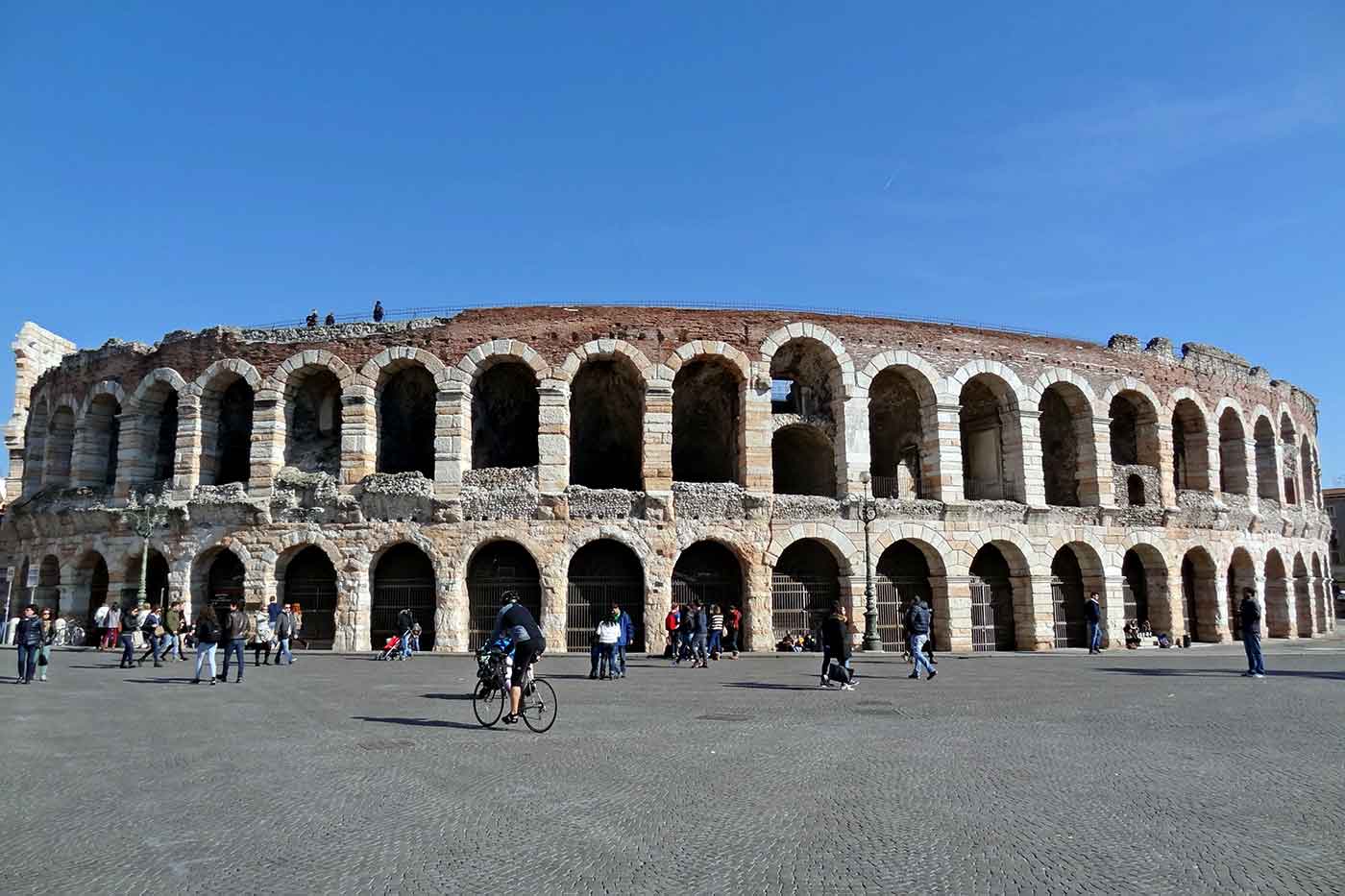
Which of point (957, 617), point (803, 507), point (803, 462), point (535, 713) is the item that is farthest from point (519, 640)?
point (803, 462)

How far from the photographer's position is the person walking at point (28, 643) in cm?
1441

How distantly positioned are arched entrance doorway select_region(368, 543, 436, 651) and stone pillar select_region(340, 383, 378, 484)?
2309 mm

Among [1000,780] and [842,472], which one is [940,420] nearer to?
[842,472]

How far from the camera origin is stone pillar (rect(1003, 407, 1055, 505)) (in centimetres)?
2519

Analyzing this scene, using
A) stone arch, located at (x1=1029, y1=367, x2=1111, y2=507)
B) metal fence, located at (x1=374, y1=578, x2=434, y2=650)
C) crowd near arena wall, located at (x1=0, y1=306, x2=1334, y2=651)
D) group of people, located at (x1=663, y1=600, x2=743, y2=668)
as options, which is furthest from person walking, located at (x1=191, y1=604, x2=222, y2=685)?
stone arch, located at (x1=1029, y1=367, x2=1111, y2=507)

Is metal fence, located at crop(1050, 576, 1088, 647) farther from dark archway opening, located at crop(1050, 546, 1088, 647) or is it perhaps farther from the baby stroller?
the baby stroller

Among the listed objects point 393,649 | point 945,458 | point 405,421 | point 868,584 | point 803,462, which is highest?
point 405,421

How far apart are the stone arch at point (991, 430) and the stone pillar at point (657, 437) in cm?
836

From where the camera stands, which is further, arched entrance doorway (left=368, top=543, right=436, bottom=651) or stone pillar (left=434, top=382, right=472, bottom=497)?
arched entrance doorway (left=368, top=543, right=436, bottom=651)

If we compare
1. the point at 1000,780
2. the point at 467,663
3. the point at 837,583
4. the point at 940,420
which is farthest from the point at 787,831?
the point at 940,420

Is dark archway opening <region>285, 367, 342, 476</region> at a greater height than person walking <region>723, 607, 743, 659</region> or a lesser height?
greater

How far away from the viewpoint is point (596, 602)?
23281 millimetres

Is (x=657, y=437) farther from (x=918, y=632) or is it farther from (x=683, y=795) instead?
(x=683, y=795)

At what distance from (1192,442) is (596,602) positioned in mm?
20791
